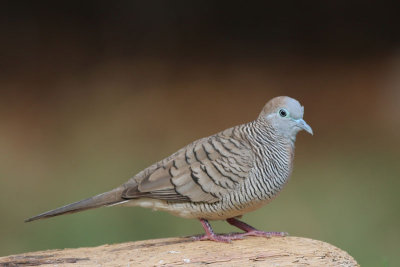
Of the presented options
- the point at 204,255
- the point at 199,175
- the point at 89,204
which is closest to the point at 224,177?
the point at 199,175

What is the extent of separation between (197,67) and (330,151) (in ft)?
4.55

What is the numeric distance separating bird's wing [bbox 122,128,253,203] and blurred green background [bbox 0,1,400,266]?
6.47 feet

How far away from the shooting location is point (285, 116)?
3.13 m

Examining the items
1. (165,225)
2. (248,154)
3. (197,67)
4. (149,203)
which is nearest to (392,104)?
(197,67)

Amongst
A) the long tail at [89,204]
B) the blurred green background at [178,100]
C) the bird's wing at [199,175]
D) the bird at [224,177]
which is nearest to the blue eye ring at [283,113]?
the bird at [224,177]

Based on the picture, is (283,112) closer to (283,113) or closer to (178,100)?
(283,113)

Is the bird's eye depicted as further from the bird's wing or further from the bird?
the bird's wing

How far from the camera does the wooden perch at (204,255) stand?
288 cm

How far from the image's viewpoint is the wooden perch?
2883mm

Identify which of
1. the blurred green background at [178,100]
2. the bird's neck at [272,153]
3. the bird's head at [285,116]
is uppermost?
the blurred green background at [178,100]

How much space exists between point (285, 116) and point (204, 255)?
0.82 meters

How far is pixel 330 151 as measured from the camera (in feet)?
17.4

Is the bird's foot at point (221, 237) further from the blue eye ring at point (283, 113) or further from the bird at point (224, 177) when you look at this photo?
the blue eye ring at point (283, 113)

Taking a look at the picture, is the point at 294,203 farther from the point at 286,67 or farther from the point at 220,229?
the point at 286,67
